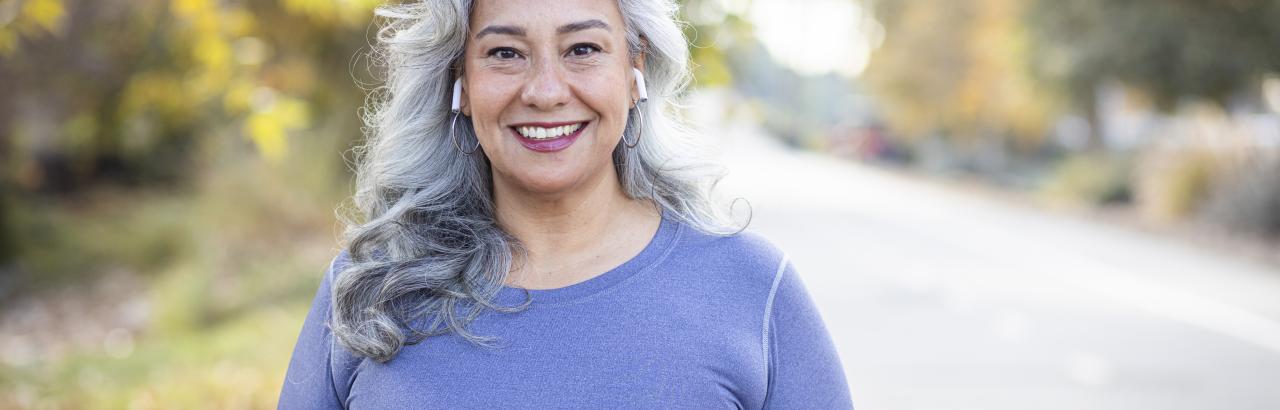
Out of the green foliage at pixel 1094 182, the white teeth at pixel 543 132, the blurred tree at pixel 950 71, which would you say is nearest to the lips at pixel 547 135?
the white teeth at pixel 543 132

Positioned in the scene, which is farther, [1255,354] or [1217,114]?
[1217,114]

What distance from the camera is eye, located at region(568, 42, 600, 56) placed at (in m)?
1.96

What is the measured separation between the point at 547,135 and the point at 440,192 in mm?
337

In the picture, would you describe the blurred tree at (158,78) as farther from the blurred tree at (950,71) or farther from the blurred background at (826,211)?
the blurred tree at (950,71)

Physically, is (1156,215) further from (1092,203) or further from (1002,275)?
(1002,275)

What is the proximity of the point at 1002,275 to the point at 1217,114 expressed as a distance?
11.0 m

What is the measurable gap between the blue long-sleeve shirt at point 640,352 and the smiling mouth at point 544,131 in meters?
0.26

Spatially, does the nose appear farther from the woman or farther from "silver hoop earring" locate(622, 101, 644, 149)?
"silver hoop earring" locate(622, 101, 644, 149)

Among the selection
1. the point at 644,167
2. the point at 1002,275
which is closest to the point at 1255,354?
the point at 1002,275

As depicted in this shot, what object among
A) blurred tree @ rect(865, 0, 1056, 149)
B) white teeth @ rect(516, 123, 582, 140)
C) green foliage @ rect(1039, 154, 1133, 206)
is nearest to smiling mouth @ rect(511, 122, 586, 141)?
white teeth @ rect(516, 123, 582, 140)

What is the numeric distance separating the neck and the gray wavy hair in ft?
0.10

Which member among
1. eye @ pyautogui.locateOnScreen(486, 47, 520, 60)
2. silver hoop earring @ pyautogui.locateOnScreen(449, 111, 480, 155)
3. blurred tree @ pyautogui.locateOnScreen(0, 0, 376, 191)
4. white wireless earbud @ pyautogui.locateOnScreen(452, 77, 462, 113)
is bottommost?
silver hoop earring @ pyautogui.locateOnScreen(449, 111, 480, 155)

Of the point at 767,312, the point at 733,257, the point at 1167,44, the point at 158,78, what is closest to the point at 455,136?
the point at 733,257

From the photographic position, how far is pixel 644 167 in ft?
7.20
